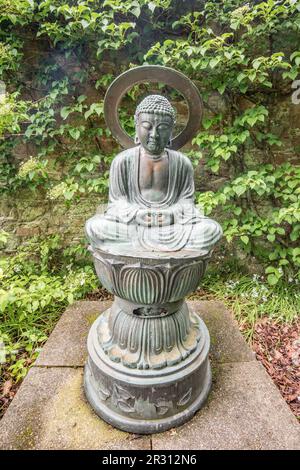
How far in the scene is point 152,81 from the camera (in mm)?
1807

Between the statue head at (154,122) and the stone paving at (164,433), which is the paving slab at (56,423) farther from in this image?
the statue head at (154,122)

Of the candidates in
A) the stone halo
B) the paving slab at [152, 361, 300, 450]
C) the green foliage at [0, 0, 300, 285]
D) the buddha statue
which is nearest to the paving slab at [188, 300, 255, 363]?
the paving slab at [152, 361, 300, 450]

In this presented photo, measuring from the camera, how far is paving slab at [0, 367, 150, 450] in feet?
5.12

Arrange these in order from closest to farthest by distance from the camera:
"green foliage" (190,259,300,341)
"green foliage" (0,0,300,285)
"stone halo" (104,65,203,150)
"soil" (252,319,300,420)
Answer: "stone halo" (104,65,203,150) < "soil" (252,319,300,420) < "green foliage" (0,0,300,285) < "green foliage" (190,259,300,341)

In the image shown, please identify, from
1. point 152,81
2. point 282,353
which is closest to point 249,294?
point 282,353

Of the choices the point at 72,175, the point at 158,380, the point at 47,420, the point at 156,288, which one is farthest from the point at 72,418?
the point at 72,175

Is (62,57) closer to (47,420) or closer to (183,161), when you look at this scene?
(183,161)

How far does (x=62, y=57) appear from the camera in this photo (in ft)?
10.5

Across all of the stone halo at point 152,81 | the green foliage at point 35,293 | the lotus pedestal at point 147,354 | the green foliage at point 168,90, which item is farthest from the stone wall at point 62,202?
the lotus pedestal at point 147,354

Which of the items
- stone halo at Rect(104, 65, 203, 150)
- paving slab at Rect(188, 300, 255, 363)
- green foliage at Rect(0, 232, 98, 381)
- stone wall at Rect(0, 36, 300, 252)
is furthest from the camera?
stone wall at Rect(0, 36, 300, 252)

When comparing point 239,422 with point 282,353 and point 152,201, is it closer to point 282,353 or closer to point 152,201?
point 282,353

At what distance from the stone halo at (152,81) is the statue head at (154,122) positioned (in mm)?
181

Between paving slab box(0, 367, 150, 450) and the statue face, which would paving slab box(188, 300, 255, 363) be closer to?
paving slab box(0, 367, 150, 450)

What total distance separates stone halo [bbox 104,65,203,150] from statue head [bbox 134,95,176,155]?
0.18 m
